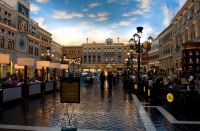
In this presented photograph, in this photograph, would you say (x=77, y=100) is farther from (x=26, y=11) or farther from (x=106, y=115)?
(x=26, y=11)

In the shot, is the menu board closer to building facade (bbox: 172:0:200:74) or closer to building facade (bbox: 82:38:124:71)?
building facade (bbox: 172:0:200:74)

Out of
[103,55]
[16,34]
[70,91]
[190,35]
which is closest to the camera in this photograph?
[70,91]

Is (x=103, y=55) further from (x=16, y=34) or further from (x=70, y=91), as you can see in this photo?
(x=70, y=91)

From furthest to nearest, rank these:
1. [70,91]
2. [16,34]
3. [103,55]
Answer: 1. [103,55]
2. [16,34]
3. [70,91]

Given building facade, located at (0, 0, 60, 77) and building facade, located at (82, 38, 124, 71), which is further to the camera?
building facade, located at (82, 38, 124, 71)

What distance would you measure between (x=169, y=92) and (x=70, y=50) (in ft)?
388

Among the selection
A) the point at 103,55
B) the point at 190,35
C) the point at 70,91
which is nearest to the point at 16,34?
the point at 190,35

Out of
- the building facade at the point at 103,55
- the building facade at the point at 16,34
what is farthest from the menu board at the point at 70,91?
the building facade at the point at 103,55

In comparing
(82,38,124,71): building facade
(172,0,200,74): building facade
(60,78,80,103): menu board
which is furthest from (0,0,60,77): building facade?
(82,38,124,71): building facade

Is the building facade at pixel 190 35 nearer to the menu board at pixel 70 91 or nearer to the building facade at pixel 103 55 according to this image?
the menu board at pixel 70 91

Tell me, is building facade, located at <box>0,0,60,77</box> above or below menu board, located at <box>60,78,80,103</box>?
above

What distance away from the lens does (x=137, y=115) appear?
1291 centimetres

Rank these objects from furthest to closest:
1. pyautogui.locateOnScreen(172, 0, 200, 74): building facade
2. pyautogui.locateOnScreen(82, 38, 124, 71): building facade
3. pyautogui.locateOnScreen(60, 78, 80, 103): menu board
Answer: pyautogui.locateOnScreen(82, 38, 124, 71): building facade
pyautogui.locateOnScreen(172, 0, 200, 74): building facade
pyautogui.locateOnScreen(60, 78, 80, 103): menu board

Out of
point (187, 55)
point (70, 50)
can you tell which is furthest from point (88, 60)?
point (187, 55)
